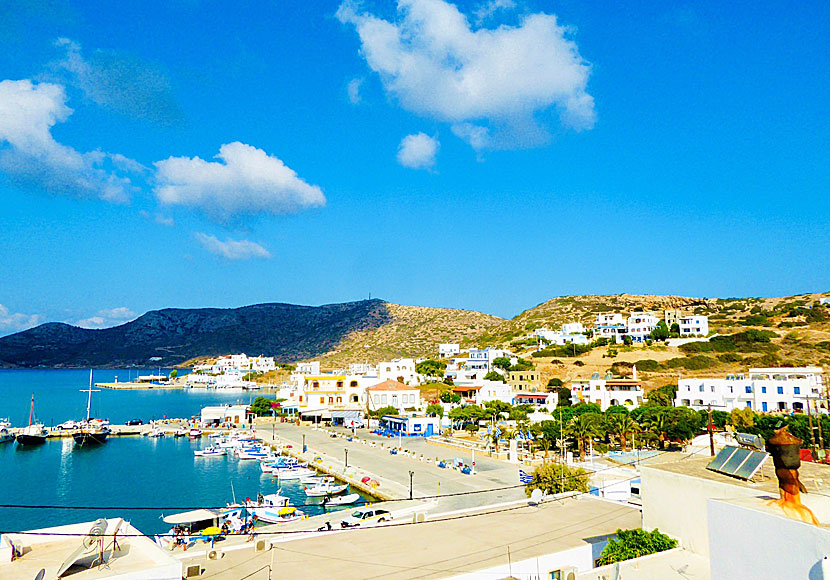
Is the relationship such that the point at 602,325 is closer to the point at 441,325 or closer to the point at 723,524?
the point at 441,325

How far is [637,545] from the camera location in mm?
12352

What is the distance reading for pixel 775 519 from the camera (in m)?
6.50

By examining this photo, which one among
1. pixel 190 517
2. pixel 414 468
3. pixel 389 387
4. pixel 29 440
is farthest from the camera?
pixel 389 387

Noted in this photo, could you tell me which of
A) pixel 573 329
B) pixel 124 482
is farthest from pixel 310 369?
pixel 124 482

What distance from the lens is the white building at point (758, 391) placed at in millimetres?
48906

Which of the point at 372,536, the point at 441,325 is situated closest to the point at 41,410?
the point at 372,536

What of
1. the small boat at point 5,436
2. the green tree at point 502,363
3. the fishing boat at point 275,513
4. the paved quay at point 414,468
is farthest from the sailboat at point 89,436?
the green tree at point 502,363

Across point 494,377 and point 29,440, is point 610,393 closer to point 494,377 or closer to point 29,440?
point 494,377

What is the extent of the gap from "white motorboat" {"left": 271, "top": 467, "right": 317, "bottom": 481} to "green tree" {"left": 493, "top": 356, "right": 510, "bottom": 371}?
45.6 metres

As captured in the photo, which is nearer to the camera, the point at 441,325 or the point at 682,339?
the point at 682,339

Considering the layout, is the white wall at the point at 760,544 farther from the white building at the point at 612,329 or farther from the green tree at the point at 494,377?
the white building at the point at 612,329

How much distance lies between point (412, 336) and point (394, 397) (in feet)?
345

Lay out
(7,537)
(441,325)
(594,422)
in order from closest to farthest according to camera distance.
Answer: (7,537), (594,422), (441,325)

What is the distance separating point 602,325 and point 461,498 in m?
81.7
